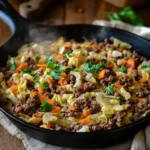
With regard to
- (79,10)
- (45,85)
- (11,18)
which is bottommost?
(79,10)

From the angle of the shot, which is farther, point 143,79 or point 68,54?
point 68,54

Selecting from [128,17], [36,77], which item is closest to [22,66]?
[36,77]

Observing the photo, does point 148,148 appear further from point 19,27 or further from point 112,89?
point 19,27

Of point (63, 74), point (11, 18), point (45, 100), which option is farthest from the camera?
point (11, 18)

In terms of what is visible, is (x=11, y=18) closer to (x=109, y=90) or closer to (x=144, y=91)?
(x=109, y=90)

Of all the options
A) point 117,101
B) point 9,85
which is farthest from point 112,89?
point 9,85

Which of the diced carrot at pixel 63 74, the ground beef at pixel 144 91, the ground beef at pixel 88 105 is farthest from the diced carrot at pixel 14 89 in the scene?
the ground beef at pixel 144 91

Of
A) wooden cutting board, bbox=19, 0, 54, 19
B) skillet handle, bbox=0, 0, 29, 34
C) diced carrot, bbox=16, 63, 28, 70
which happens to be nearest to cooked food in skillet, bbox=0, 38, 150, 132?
diced carrot, bbox=16, 63, 28, 70

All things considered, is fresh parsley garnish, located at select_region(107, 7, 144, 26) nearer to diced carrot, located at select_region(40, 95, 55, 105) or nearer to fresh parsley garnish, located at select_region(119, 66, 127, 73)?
fresh parsley garnish, located at select_region(119, 66, 127, 73)
